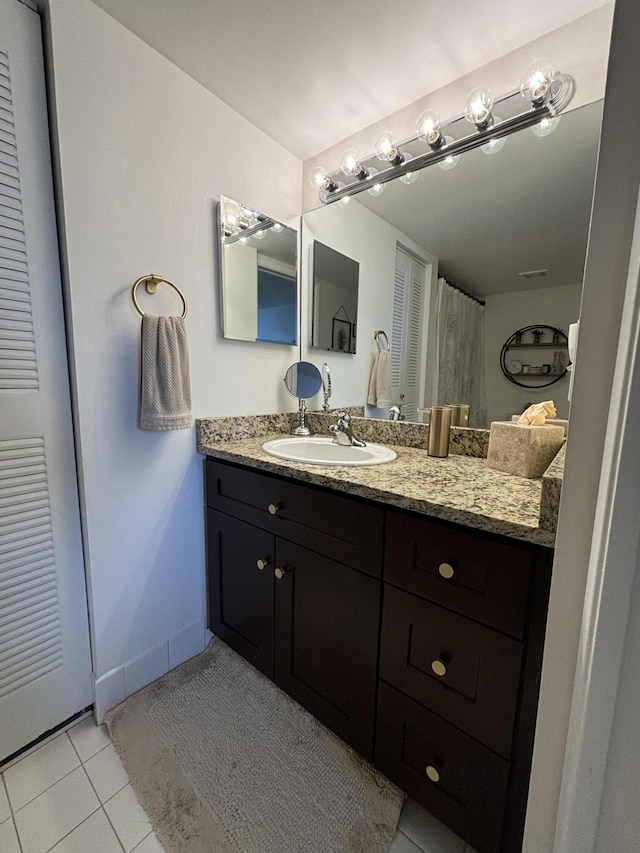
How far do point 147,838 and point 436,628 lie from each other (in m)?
0.93

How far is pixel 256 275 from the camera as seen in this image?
1.51 m

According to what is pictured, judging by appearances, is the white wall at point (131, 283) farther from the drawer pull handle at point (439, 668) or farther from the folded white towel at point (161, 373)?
the drawer pull handle at point (439, 668)

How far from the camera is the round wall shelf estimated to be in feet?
3.66

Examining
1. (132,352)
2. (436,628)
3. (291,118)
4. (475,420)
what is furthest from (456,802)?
(291,118)

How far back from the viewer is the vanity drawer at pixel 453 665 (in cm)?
72

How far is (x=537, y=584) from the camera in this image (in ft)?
2.17

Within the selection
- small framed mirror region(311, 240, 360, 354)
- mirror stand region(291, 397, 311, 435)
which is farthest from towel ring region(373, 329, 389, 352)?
mirror stand region(291, 397, 311, 435)

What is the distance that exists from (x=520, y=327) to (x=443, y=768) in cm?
126

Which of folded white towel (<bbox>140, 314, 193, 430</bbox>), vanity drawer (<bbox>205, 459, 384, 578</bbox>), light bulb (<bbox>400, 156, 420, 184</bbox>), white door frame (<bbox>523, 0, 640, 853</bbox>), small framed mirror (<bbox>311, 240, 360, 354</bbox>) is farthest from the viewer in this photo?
small framed mirror (<bbox>311, 240, 360, 354</bbox>)

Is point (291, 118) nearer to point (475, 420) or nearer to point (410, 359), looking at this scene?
point (410, 359)

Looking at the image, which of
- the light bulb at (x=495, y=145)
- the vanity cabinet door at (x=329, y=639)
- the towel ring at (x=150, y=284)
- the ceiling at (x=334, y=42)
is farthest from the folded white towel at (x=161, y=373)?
the light bulb at (x=495, y=145)

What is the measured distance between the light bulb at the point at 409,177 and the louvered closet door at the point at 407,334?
0.25 meters

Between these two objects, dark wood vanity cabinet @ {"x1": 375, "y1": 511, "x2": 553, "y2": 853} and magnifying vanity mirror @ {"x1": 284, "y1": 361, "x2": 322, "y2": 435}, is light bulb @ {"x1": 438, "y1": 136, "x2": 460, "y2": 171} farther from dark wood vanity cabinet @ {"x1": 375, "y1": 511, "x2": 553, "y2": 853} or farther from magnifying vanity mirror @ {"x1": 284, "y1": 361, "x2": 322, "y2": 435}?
dark wood vanity cabinet @ {"x1": 375, "y1": 511, "x2": 553, "y2": 853}

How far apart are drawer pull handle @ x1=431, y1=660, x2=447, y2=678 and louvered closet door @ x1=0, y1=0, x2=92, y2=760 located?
1113mm
